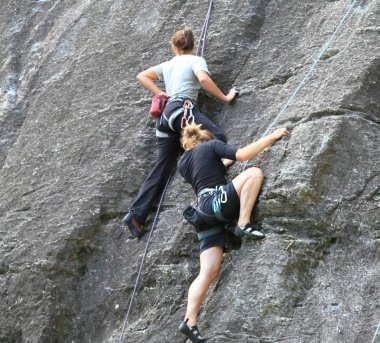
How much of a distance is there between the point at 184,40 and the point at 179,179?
5.13ft

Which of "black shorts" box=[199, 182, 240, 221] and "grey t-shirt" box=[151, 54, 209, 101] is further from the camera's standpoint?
"grey t-shirt" box=[151, 54, 209, 101]

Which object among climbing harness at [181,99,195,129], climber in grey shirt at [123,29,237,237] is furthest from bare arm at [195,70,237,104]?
climbing harness at [181,99,195,129]

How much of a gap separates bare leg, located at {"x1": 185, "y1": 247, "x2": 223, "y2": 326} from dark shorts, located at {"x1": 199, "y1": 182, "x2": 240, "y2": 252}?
0.20 ft

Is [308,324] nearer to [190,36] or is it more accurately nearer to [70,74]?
[190,36]

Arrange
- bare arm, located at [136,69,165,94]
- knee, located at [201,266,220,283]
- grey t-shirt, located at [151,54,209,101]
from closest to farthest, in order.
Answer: knee, located at [201,266,220,283] → grey t-shirt, located at [151,54,209,101] → bare arm, located at [136,69,165,94]

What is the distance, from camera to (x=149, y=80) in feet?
31.9

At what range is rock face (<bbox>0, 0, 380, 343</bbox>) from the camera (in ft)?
24.7

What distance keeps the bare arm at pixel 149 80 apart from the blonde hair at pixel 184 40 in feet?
1.47

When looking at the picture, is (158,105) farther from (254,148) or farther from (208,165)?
(254,148)

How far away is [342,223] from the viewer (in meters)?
7.64

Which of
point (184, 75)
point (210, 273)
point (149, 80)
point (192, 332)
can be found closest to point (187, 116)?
point (184, 75)

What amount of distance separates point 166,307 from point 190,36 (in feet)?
10.2

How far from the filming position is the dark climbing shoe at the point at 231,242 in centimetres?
815

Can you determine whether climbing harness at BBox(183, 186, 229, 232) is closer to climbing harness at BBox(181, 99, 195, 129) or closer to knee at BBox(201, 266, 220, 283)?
knee at BBox(201, 266, 220, 283)
